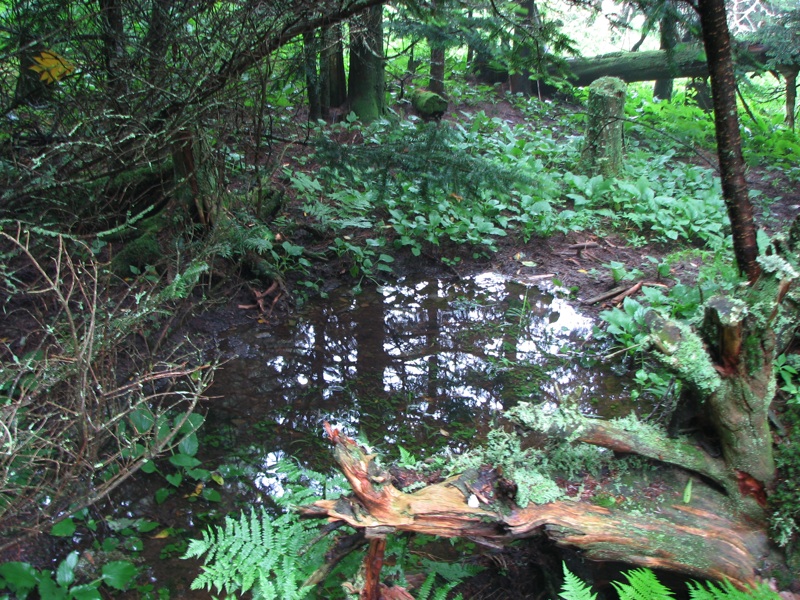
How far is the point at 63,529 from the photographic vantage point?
2.99m

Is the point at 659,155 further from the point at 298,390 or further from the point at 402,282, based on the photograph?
the point at 298,390

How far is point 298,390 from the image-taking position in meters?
4.60

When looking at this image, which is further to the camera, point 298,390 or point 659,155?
point 659,155

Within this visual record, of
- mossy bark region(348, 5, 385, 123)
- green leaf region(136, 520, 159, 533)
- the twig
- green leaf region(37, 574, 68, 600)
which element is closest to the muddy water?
the twig

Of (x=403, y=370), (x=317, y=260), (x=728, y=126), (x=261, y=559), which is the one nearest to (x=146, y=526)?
(x=261, y=559)

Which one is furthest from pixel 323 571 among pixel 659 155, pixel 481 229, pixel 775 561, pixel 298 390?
pixel 659 155

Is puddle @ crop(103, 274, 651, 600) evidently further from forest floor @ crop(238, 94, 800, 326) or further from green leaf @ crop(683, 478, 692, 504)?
green leaf @ crop(683, 478, 692, 504)

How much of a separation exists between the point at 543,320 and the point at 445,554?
2995mm

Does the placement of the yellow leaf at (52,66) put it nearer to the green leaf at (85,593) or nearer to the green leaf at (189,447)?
the green leaf at (189,447)

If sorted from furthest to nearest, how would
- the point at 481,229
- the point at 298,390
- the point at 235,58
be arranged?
the point at 481,229
the point at 298,390
the point at 235,58

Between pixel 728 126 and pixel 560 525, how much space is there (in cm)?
294

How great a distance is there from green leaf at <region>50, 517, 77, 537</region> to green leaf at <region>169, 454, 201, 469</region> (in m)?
0.64

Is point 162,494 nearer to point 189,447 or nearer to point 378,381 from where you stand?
point 189,447

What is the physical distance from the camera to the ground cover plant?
8.05ft
